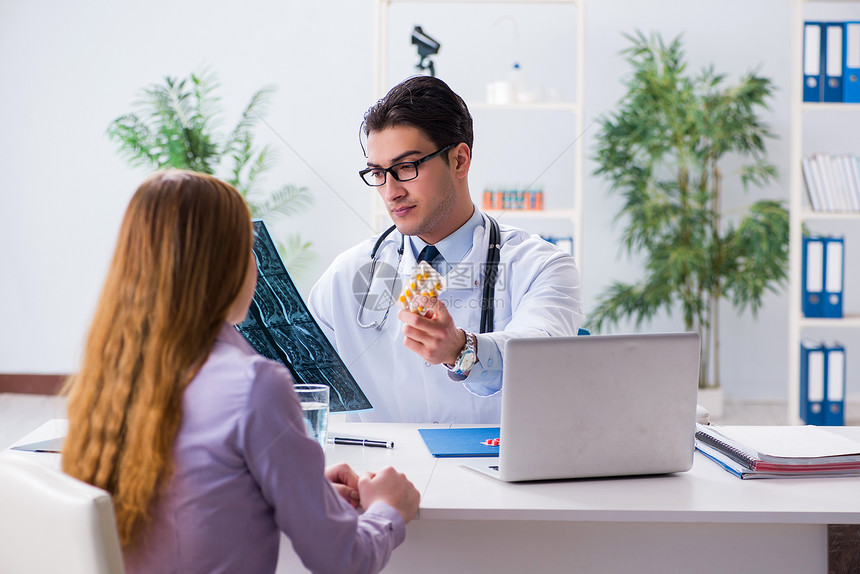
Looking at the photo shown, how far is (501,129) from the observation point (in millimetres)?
4680

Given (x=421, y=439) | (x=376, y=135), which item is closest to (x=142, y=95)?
(x=376, y=135)

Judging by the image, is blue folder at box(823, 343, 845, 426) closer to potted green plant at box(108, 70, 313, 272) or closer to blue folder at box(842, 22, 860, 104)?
blue folder at box(842, 22, 860, 104)

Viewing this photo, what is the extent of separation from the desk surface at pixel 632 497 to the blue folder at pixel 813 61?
3.02 m

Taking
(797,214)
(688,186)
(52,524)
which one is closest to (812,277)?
(797,214)

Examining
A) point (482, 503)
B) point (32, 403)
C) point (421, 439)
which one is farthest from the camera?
point (32, 403)

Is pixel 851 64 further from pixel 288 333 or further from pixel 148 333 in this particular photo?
pixel 148 333

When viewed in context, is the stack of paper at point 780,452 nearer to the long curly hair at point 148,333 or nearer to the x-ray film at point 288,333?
the x-ray film at point 288,333

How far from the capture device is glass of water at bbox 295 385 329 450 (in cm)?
135

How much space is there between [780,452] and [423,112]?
109cm

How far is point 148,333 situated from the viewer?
0.98 m

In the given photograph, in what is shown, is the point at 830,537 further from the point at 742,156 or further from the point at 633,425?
the point at 742,156

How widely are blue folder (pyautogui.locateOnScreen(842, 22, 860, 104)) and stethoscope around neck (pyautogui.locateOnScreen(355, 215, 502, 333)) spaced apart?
98.9 inches

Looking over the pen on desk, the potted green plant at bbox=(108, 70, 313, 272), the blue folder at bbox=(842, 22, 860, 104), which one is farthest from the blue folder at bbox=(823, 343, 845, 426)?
the pen on desk

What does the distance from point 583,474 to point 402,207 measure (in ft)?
2.97
